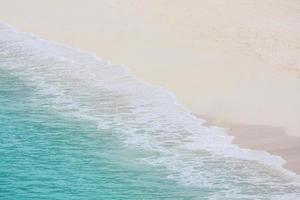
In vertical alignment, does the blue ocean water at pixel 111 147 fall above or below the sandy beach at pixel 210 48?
below

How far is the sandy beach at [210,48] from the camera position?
32.0m

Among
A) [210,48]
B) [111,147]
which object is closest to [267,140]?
[111,147]

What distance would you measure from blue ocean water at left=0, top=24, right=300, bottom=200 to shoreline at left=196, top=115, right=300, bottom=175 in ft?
1.05

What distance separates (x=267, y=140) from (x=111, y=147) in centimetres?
525

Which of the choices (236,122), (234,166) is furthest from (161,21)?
(234,166)

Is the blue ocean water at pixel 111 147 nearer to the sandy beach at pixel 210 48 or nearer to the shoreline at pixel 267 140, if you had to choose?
the shoreline at pixel 267 140

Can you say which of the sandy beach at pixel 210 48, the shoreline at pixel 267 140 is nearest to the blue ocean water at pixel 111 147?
the shoreline at pixel 267 140

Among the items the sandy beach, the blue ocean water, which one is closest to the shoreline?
the sandy beach

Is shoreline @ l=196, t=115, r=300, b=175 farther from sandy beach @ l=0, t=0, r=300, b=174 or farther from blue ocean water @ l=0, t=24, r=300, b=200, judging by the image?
blue ocean water @ l=0, t=24, r=300, b=200

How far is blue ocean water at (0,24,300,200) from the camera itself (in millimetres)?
26500

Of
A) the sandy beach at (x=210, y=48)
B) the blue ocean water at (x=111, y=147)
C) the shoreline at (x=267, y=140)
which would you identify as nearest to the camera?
the blue ocean water at (x=111, y=147)

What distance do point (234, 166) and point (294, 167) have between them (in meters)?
1.89

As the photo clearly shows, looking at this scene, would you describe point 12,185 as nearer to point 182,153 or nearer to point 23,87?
point 182,153

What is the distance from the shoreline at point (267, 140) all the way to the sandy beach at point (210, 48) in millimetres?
33
